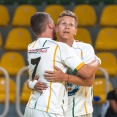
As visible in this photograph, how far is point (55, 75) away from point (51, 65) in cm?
9

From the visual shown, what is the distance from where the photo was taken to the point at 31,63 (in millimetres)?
3736

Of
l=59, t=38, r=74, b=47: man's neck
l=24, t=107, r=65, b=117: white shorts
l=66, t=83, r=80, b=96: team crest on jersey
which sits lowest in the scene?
l=24, t=107, r=65, b=117: white shorts

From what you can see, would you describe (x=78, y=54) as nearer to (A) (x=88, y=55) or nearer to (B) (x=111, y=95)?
(A) (x=88, y=55)

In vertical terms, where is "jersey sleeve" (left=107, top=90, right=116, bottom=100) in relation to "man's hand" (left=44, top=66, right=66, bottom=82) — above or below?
below

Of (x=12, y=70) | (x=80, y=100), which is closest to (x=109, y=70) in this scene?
(x=12, y=70)

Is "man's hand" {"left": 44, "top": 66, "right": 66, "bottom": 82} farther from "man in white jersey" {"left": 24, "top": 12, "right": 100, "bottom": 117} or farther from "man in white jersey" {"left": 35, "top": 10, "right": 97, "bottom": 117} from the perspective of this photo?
"man in white jersey" {"left": 35, "top": 10, "right": 97, "bottom": 117}

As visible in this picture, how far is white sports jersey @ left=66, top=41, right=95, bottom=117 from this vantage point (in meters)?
3.90

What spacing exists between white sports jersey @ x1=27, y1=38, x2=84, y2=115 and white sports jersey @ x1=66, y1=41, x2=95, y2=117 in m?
0.20

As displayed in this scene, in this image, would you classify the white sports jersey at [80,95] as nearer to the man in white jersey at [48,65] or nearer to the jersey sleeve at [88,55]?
the jersey sleeve at [88,55]

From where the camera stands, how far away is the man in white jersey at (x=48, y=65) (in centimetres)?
357

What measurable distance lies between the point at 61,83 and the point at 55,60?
195 millimetres

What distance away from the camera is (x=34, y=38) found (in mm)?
8781

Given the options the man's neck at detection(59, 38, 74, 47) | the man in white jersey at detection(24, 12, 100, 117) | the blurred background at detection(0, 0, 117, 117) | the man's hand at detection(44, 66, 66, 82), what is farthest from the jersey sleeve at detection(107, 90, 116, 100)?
the man's hand at detection(44, 66, 66, 82)

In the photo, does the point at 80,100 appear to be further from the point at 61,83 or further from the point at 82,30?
the point at 82,30
